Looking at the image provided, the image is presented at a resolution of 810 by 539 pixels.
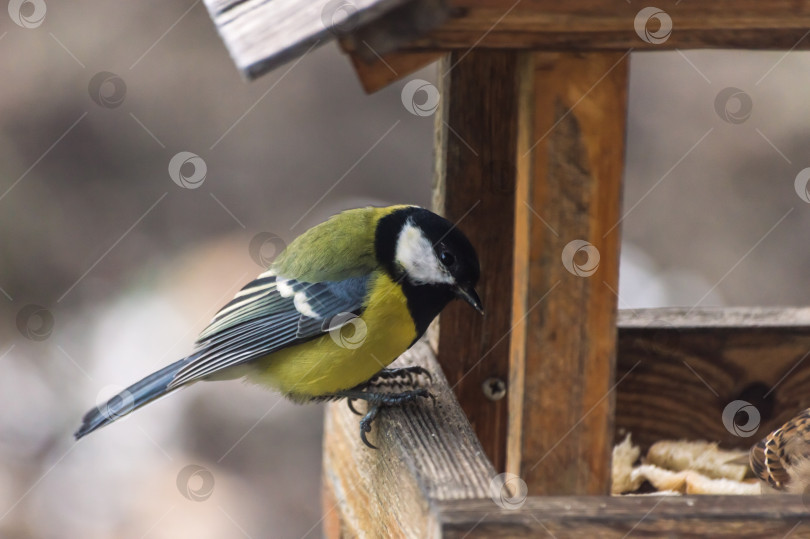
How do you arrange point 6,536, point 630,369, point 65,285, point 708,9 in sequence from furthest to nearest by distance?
point 65,285, point 6,536, point 630,369, point 708,9

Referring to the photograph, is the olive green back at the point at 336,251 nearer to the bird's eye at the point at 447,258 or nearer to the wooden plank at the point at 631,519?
the bird's eye at the point at 447,258

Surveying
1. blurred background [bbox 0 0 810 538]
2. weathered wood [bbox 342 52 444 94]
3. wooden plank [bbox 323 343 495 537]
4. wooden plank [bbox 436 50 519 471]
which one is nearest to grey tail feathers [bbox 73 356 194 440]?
wooden plank [bbox 323 343 495 537]

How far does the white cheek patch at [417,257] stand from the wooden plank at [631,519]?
1.14m

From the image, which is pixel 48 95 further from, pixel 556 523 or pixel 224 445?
pixel 556 523

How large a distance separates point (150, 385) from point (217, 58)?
4.01 metres

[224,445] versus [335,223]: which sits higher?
[224,445]

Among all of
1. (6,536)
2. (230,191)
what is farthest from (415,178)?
(6,536)

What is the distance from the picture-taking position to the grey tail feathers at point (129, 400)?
2.76 m

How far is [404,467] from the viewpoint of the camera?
1.90m

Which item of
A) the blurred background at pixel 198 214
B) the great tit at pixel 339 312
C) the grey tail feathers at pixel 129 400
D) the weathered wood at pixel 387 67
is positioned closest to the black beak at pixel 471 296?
the great tit at pixel 339 312

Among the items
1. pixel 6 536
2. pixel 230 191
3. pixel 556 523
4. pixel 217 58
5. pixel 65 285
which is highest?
pixel 217 58

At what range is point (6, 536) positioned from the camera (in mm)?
4621

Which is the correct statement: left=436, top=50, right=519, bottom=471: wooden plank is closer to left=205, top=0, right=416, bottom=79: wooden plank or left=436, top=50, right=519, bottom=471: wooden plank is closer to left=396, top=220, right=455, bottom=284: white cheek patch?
left=396, top=220, right=455, bottom=284: white cheek patch

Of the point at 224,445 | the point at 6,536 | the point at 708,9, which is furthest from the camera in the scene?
the point at 224,445
